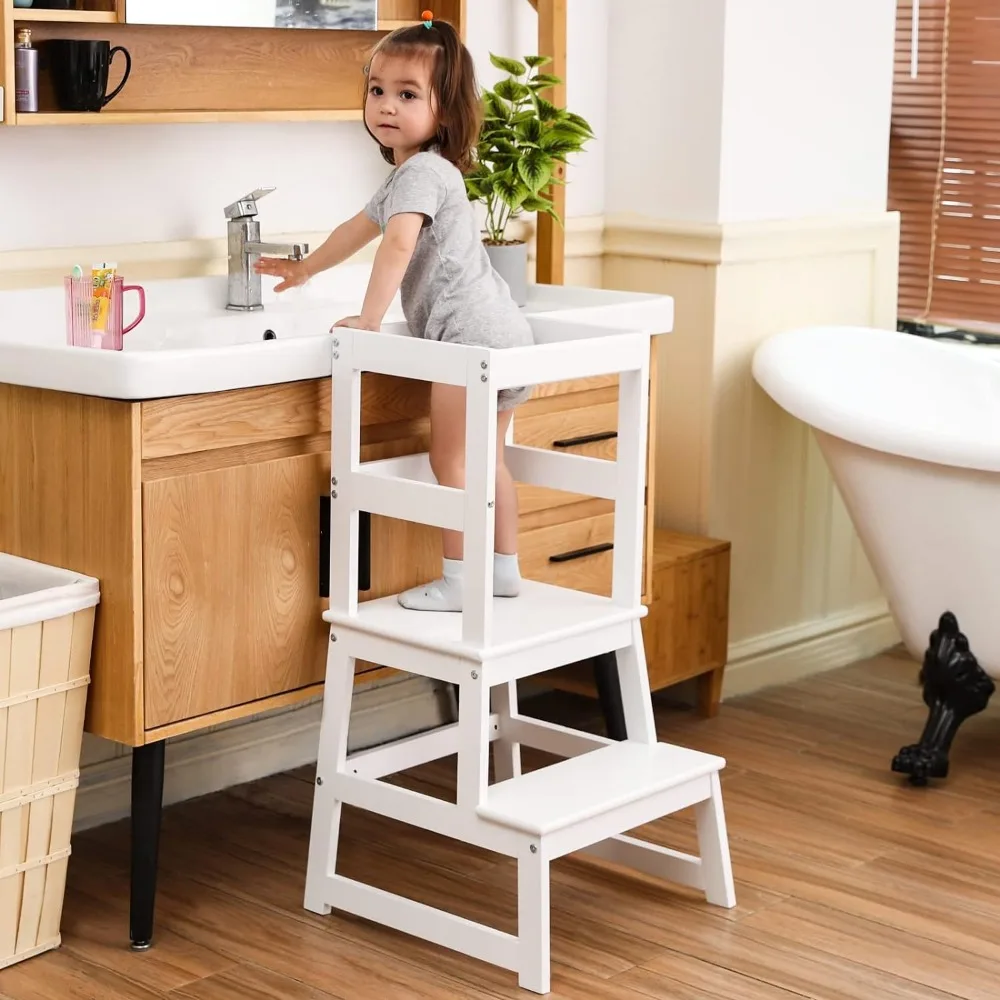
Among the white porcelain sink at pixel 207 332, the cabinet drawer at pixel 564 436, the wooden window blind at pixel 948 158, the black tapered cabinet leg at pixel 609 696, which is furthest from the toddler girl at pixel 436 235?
the wooden window blind at pixel 948 158

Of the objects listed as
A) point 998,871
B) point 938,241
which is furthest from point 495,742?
point 938,241

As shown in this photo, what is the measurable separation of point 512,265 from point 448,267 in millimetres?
588

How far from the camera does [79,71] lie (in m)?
2.50

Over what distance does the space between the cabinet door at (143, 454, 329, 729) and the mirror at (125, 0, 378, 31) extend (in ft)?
2.48

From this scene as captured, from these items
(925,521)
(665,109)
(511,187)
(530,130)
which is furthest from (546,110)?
(925,521)

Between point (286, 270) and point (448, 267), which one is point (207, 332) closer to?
point (286, 270)

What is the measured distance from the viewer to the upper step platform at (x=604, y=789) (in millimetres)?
2238

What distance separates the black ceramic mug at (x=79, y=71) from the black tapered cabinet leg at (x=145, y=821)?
3.15 ft

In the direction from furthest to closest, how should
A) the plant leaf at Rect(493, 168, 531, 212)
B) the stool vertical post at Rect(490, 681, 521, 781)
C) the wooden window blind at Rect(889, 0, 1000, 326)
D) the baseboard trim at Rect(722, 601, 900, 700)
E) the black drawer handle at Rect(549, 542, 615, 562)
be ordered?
the wooden window blind at Rect(889, 0, 1000, 326)
the baseboard trim at Rect(722, 601, 900, 700)
the plant leaf at Rect(493, 168, 531, 212)
the black drawer handle at Rect(549, 542, 615, 562)
the stool vertical post at Rect(490, 681, 521, 781)

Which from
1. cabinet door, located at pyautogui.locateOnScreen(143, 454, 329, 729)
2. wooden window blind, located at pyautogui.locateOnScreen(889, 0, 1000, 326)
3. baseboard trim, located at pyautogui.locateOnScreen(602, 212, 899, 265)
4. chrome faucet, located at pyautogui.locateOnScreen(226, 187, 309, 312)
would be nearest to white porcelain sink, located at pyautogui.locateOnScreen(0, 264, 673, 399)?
chrome faucet, located at pyautogui.locateOnScreen(226, 187, 309, 312)

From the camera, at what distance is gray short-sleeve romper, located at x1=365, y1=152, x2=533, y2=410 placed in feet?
7.88

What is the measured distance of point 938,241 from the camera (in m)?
4.14

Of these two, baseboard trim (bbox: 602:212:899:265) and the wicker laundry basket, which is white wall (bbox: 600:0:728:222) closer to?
baseboard trim (bbox: 602:212:899:265)

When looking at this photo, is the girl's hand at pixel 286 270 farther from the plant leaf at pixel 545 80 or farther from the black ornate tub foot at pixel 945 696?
the black ornate tub foot at pixel 945 696
